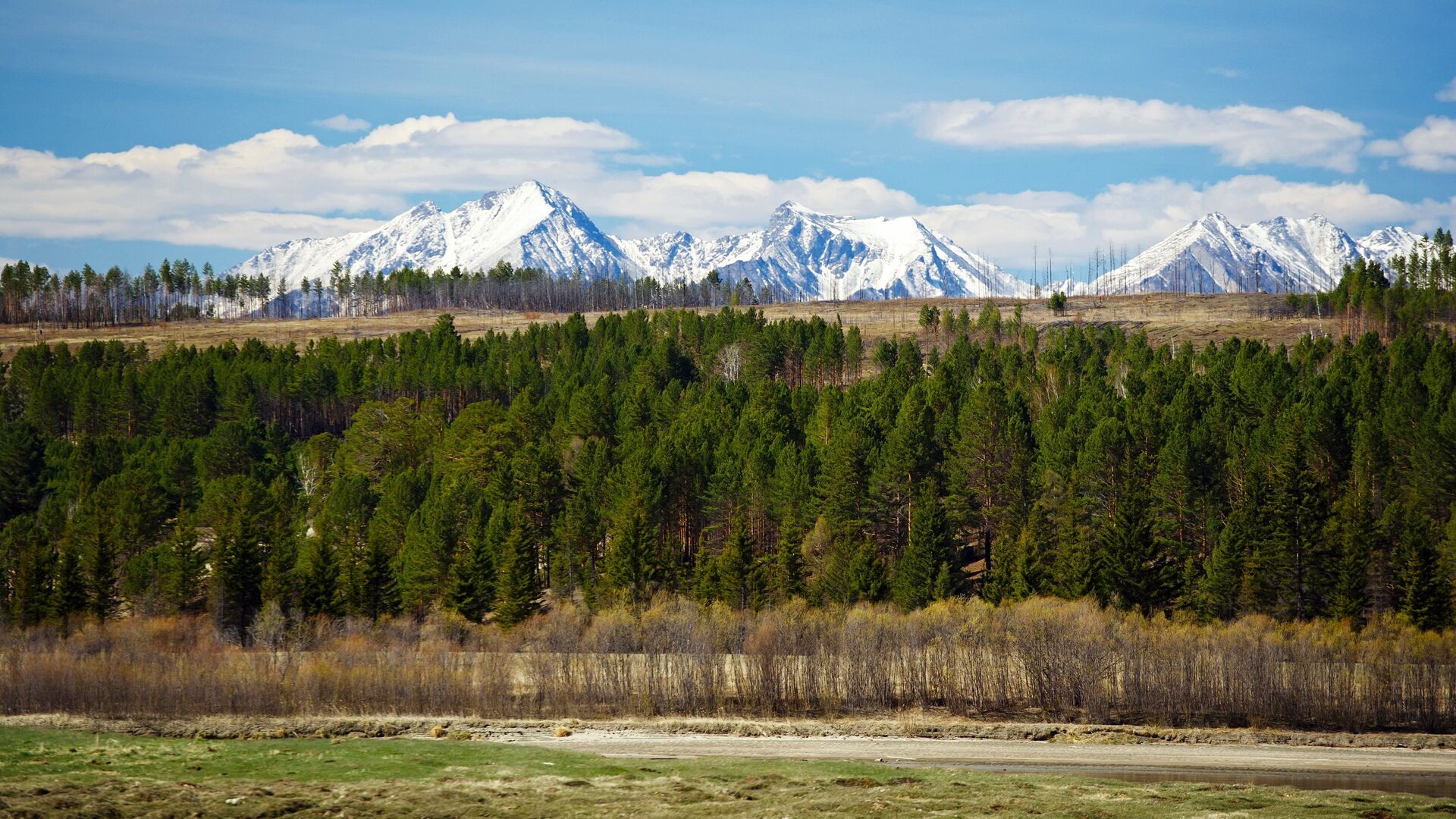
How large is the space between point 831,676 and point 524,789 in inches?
1352

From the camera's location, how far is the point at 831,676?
254ft

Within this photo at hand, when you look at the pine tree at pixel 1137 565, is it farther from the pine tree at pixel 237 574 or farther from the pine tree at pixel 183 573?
the pine tree at pixel 183 573

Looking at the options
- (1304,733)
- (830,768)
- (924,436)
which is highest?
(924,436)

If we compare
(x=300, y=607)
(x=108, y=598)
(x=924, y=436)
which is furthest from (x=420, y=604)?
(x=924, y=436)

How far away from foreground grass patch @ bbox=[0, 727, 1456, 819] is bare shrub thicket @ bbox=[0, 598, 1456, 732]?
2080 centimetres

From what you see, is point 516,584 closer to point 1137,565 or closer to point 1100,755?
point 1137,565

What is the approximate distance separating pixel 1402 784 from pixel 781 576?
2073 inches

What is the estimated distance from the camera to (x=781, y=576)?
104 metres

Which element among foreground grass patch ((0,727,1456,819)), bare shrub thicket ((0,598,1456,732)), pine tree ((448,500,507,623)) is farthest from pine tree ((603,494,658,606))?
foreground grass patch ((0,727,1456,819))

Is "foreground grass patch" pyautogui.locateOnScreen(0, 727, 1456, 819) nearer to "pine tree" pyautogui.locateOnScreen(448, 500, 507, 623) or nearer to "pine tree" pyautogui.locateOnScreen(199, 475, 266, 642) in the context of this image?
"pine tree" pyautogui.locateOnScreen(448, 500, 507, 623)

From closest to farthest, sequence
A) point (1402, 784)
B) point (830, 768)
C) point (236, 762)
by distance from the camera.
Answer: point (236, 762), point (830, 768), point (1402, 784)

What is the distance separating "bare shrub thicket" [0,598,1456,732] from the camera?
73.6 m

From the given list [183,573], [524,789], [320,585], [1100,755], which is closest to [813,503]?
[320,585]

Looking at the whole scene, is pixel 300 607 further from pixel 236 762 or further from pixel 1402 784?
pixel 1402 784
